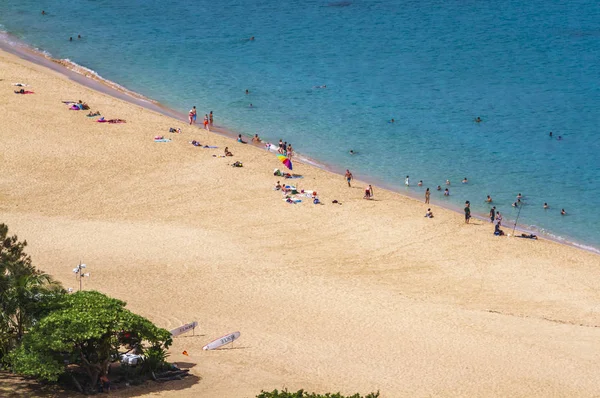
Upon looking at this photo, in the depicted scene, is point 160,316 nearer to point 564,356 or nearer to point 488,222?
point 564,356

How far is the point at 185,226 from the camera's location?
4284 cm

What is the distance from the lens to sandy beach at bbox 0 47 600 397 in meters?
30.2

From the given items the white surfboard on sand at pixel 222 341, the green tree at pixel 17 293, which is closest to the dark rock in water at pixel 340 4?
the white surfboard on sand at pixel 222 341

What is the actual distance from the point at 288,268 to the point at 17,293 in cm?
1421

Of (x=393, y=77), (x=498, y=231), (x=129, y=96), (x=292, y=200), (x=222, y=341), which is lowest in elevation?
(x=222, y=341)

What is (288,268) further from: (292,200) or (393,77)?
(393,77)

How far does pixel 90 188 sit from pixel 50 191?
192 centimetres

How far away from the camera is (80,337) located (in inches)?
990

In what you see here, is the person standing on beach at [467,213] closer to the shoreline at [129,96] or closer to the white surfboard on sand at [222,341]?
the shoreline at [129,96]

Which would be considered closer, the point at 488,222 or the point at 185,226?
the point at 185,226

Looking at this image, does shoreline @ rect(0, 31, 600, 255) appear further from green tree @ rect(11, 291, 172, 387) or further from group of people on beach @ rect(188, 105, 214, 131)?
green tree @ rect(11, 291, 172, 387)

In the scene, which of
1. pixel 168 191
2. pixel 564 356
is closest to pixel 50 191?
pixel 168 191

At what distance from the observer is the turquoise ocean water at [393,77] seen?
54.7 metres

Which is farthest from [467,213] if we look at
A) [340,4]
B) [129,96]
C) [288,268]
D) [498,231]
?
[340,4]
